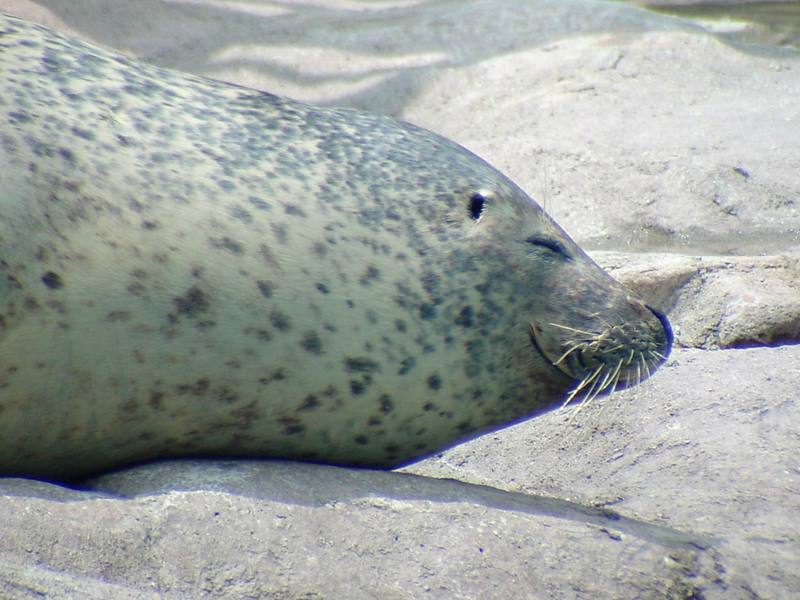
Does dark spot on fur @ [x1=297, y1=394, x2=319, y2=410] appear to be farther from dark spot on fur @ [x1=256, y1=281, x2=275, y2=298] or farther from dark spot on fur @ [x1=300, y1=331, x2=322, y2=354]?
dark spot on fur @ [x1=256, y1=281, x2=275, y2=298]

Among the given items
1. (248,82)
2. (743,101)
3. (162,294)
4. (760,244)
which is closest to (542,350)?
(162,294)

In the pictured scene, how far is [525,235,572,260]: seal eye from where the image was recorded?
3.28 metres

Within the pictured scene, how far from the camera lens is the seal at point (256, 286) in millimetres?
2541

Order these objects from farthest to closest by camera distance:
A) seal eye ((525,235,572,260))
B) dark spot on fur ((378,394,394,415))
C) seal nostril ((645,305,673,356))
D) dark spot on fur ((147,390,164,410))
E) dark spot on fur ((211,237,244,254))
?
1. seal nostril ((645,305,673,356))
2. seal eye ((525,235,572,260))
3. dark spot on fur ((378,394,394,415))
4. dark spot on fur ((211,237,244,254))
5. dark spot on fur ((147,390,164,410))

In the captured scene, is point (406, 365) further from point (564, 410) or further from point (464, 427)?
point (564, 410)

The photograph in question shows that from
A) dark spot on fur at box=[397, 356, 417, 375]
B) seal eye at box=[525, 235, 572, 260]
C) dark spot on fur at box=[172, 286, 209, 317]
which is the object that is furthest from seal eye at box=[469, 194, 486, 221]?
dark spot on fur at box=[172, 286, 209, 317]

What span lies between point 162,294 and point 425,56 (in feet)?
16.3

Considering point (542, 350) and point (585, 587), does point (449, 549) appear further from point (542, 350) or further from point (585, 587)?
point (542, 350)

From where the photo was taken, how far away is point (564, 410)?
3.86m

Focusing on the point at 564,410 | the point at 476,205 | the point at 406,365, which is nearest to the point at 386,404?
the point at 406,365

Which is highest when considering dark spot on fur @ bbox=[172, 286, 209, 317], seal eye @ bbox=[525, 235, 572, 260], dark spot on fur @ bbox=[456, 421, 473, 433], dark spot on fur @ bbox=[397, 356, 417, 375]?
seal eye @ bbox=[525, 235, 572, 260]

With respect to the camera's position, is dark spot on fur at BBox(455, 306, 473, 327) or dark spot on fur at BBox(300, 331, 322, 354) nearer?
dark spot on fur at BBox(300, 331, 322, 354)

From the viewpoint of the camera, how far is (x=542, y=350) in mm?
3160

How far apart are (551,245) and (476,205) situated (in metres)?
0.29
